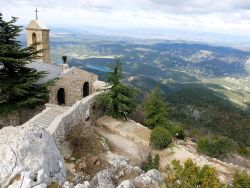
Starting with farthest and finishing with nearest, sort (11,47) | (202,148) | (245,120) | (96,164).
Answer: (245,120)
(202,148)
(11,47)
(96,164)

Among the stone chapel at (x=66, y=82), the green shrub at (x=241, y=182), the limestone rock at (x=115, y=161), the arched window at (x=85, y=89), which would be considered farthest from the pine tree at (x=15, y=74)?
the green shrub at (x=241, y=182)

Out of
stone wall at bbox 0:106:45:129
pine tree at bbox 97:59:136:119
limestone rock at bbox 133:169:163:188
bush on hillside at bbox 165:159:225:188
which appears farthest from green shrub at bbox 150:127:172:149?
bush on hillside at bbox 165:159:225:188

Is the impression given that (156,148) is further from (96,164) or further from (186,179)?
(186,179)

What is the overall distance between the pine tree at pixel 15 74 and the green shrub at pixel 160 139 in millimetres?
8985

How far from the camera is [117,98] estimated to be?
2592cm

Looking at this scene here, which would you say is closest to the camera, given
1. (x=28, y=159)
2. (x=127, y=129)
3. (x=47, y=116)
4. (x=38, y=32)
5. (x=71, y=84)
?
(x=28, y=159)

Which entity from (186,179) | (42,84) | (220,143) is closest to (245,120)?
(220,143)

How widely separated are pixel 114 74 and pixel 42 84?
592 cm

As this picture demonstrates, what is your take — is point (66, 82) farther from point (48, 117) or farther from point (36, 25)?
point (36, 25)

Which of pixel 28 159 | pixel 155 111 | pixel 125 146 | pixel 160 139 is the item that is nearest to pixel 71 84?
pixel 155 111

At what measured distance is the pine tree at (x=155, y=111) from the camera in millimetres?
26500

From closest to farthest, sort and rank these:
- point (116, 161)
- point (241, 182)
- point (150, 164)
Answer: point (241, 182) < point (116, 161) < point (150, 164)

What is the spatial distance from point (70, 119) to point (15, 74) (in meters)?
6.58

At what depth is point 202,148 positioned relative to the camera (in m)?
24.0
